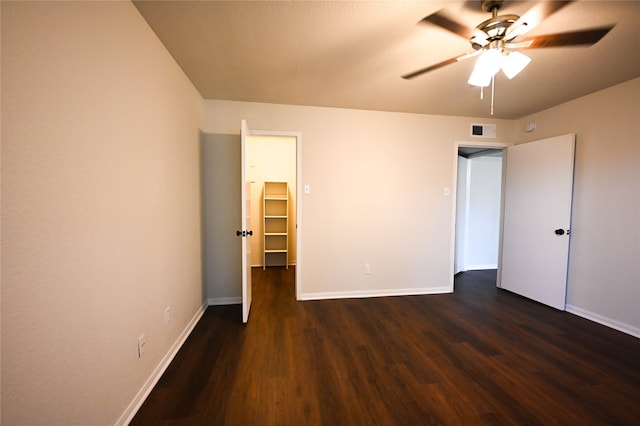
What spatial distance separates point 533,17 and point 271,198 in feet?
12.8

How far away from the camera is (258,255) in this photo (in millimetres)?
4598

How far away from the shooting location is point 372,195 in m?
3.08

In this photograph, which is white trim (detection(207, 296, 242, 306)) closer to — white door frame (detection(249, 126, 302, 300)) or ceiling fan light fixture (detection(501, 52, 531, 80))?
white door frame (detection(249, 126, 302, 300))

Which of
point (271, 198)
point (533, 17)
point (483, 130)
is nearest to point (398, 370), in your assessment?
point (533, 17)

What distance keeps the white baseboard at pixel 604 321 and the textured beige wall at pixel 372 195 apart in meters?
1.25

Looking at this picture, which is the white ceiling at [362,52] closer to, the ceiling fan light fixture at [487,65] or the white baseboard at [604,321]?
the ceiling fan light fixture at [487,65]

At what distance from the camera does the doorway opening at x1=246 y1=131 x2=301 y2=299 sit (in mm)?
4500

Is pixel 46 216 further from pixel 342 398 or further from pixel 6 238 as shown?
pixel 342 398

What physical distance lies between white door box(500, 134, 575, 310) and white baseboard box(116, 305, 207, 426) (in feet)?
13.2

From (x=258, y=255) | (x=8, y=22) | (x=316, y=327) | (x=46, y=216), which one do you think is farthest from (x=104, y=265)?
(x=258, y=255)

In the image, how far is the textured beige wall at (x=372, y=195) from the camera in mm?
2920

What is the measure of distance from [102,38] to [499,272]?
15.4ft

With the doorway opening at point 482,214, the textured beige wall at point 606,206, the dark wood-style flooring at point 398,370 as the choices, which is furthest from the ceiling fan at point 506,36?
the doorway opening at point 482,214

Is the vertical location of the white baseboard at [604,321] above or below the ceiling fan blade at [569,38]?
below
